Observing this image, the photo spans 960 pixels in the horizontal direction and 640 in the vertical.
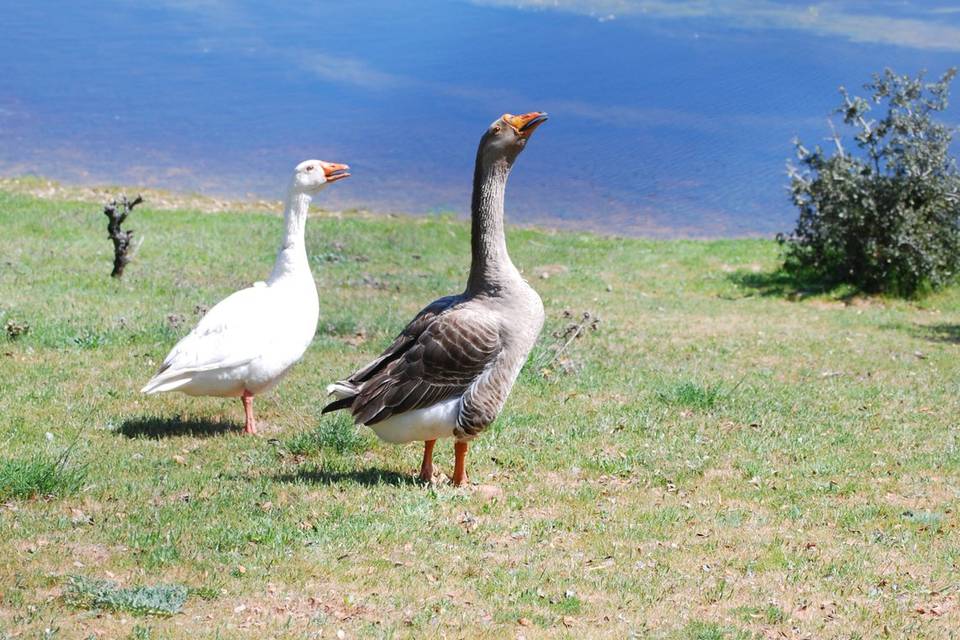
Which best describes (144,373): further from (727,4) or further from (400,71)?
(727,4)

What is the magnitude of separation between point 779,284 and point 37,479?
15.1 metres

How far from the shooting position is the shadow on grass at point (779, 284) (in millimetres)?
18750

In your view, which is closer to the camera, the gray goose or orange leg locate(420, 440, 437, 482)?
the gray goose

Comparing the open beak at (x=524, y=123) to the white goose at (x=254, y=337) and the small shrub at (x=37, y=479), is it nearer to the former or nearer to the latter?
the white goose at (x=254, y=337)

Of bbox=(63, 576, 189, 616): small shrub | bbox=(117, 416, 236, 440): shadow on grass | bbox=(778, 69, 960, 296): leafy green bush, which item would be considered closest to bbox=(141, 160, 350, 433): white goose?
bbox=(117, 416, 236, 440): shadow on grass

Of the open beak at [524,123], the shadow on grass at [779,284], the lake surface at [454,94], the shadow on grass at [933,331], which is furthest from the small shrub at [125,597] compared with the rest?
the lake surface at [454,94]

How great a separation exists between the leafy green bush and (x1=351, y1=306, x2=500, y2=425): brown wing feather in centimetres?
1282

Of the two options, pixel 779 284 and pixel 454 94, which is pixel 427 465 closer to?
pixel 779 284

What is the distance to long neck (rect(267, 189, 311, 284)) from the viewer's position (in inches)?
344

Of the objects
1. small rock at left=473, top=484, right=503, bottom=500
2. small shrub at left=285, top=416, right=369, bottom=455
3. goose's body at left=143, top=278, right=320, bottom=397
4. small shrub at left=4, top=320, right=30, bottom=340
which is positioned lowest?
small rock at left=473, top=484, right=503, bottom=500

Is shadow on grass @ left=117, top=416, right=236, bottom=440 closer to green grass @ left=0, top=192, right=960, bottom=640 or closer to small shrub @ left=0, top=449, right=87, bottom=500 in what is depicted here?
green grass @ left=0, top=192, right=960, bottom=640

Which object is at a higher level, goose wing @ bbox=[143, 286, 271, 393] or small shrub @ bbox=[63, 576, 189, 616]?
goose wing @ bbox=[143, 286, 271, 393]

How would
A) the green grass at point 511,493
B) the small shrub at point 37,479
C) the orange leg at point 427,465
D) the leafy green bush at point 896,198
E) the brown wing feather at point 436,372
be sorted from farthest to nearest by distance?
the leafy green bush at point 896,198 < the orange leg at point 427,465 < the brown wing feather at point 436,372 < the small shrub at point 37,479 < the green grass at point 511,493

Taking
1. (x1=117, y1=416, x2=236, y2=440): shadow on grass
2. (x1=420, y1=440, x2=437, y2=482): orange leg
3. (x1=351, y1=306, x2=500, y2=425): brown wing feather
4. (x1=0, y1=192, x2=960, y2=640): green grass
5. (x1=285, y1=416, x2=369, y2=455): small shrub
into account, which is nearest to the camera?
(x1=0, y1=192, x2=960, y2=640): green grass
